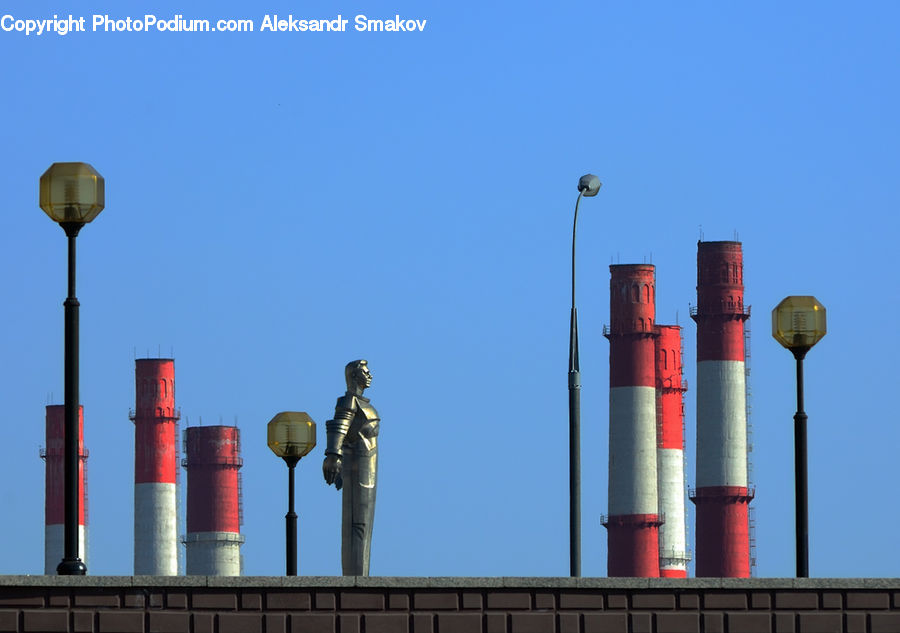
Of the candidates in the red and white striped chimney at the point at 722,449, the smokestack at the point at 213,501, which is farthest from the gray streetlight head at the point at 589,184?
the smokestack at the point at 213,501

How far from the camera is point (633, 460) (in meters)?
74.1

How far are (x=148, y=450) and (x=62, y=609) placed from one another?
73999mm

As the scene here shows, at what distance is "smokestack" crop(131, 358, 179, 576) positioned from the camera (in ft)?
293

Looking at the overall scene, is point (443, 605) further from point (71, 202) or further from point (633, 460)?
point (633, 460)

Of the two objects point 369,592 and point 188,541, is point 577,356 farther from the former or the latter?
point 188,541

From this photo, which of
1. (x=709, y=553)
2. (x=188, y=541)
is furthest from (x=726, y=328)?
(x=188, y=541)

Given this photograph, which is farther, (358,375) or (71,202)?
(358,375)

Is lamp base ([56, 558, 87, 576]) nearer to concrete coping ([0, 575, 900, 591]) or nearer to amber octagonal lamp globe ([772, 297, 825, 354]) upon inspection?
concrete coping ([0, 575, 900, 591])

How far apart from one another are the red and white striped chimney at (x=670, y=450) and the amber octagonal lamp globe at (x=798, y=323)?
176 ft

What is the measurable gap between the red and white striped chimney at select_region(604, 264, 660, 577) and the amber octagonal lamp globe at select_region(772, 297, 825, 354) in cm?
5102

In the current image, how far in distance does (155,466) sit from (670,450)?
2235cm

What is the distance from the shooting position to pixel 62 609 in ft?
52.4

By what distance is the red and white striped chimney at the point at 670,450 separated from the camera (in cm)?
7612

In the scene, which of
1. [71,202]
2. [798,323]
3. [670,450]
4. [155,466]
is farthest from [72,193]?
[155,466]
